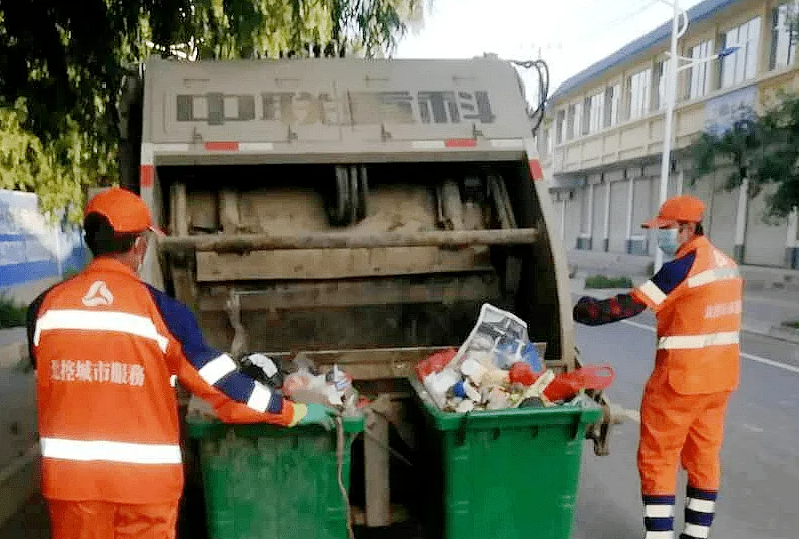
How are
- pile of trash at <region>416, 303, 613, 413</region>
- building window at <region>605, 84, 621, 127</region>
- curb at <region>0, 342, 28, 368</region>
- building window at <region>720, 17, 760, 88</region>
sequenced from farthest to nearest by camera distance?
building window at <region>605, 84, 621, 127</region>, building window at <region>720, 17, 760, 88</region>, curb at <region>0, 342, 28, 368</region>, pile of trash at <region>416, 303, 613, 413</region>

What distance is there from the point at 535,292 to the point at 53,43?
9.47 feet

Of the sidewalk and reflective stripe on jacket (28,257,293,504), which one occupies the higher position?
reflective stripe on jacket (28,257,293,504)

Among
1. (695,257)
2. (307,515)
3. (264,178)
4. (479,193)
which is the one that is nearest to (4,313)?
(264,178)

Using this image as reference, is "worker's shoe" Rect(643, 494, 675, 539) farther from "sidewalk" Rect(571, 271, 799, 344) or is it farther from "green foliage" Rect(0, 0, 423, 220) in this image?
"sidewalk" Rect(571, 271, 799, 344)

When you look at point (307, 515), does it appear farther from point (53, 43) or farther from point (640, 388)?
point (640, 388)

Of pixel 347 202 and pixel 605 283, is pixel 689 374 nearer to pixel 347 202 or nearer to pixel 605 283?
pixel 347 202

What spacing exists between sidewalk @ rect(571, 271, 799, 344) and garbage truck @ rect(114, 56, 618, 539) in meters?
5.94

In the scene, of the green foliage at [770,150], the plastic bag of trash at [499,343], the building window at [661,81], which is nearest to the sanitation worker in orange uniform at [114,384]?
the plastic bag of trash at [499,343]

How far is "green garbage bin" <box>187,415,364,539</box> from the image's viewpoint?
7.64 ft

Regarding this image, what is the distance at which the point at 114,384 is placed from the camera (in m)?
1.93

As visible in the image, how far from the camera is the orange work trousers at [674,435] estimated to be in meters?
2.96

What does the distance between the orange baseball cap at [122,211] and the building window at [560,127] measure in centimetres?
2942

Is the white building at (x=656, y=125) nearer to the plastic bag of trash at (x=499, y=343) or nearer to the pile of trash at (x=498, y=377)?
the plastic bag of trash at (x=499, y=343)

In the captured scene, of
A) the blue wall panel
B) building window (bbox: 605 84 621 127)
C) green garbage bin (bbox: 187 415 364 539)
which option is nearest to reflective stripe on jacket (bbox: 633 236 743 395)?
green garbage bin (bbox: 187 415 364 539)
